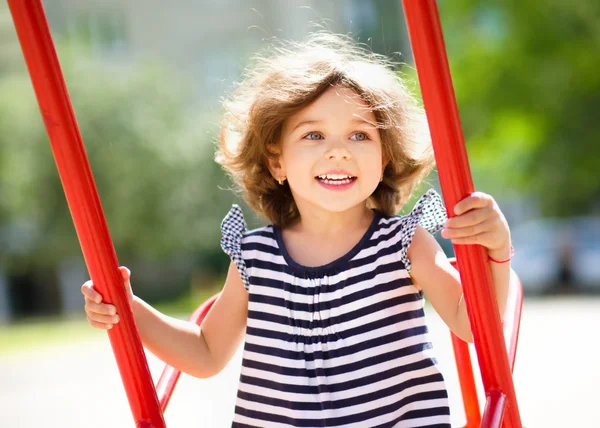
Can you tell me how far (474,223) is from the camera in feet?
4.20

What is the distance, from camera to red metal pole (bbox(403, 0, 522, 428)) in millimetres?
1195

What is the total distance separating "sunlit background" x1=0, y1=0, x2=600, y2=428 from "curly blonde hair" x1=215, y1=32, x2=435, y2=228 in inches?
284

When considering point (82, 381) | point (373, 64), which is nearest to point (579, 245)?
point (82, 381)

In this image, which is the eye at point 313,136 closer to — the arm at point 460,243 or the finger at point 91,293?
the arm at point 460,243

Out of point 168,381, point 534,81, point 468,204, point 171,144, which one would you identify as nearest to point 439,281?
point 468,204

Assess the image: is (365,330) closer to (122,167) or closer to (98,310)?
(98,310)

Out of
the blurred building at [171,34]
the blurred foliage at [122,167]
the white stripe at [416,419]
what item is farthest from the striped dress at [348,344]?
the blurred building at [171,34]

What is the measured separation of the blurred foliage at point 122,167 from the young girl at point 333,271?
14.5 meters

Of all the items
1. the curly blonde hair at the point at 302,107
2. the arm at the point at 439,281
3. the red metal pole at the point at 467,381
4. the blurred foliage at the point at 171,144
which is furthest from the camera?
the blurred foliage at the point at 171,144

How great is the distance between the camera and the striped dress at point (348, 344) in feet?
5.71

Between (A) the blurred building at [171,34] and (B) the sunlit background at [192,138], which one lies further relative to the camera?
(A) the blurred building at [171,34]

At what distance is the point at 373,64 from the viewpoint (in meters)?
1.97

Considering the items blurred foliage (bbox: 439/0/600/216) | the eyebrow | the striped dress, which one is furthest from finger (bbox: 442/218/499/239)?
blurred foliage (bbox: 439/0/600/216)

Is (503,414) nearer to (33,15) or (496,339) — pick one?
(496,339)
